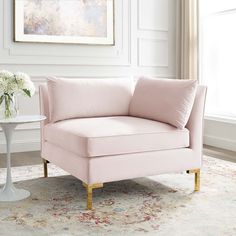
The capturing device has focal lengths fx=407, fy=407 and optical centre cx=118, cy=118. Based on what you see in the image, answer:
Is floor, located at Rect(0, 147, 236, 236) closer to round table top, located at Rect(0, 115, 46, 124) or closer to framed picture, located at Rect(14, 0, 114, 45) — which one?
round table top, located at Rect(0, 115, 46, 124)

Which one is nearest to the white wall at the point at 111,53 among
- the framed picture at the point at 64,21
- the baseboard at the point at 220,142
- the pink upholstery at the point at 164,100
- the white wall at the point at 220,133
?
the framed picture at the point at 64,21

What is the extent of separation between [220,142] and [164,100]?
213 centimetres

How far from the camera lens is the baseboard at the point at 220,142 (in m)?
4.85

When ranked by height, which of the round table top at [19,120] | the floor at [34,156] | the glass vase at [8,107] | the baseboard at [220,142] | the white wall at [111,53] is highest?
the white wall at [111,53]

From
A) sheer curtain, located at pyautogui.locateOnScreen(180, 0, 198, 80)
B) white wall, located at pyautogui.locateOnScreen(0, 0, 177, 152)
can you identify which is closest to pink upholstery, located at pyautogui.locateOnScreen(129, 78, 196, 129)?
white wall, located at pyautogui.locateOnScreen(0, 0, 177, 152)

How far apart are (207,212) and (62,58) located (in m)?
2.99

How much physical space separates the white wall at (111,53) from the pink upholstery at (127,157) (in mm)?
1629

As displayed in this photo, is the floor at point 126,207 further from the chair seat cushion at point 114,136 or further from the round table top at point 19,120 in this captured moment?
the round table top at point 19,120

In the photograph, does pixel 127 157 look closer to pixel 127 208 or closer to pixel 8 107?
pixel 127 208

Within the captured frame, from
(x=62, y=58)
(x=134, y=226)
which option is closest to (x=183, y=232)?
(x=134, y=226)

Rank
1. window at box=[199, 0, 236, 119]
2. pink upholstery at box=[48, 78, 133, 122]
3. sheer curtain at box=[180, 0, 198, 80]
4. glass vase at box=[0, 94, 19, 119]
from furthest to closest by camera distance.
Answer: sheer curtain at box=[180, 0, 198, 80] < window at box=[199, 0, 236, 119] < pink upholstery at box=[48, 78, 133, 122] < glass vase at box=[0, 94, 19, 119]

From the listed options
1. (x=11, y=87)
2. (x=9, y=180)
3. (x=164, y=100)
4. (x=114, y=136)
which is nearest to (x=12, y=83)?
(x=11, y=87)

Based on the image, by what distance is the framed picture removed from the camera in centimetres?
475

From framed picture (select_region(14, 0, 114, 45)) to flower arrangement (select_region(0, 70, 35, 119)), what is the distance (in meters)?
1.93
